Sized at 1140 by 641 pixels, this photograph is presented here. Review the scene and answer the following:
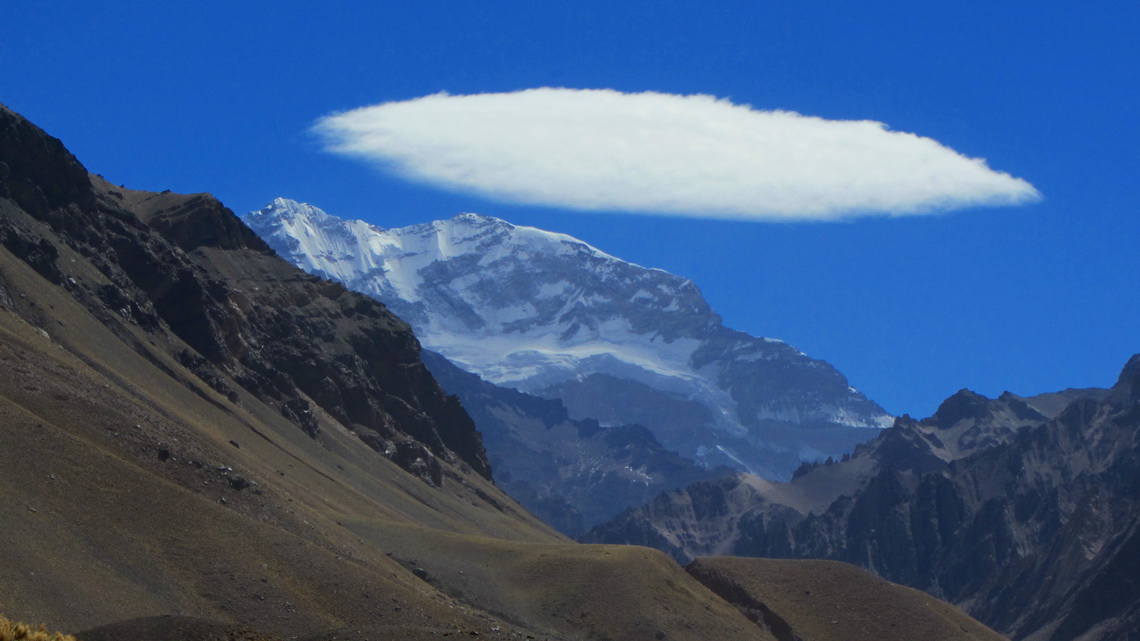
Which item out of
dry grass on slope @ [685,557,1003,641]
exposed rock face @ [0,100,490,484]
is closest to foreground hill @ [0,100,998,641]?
exposed rock face @ [0,100,490,484]

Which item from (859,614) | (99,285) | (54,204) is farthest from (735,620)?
(54,204)

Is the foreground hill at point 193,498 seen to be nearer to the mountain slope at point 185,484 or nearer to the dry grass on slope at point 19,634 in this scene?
the mountain slope at point 185,484

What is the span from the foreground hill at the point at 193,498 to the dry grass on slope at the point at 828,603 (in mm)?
3236

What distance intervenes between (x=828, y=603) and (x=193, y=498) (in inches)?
2157

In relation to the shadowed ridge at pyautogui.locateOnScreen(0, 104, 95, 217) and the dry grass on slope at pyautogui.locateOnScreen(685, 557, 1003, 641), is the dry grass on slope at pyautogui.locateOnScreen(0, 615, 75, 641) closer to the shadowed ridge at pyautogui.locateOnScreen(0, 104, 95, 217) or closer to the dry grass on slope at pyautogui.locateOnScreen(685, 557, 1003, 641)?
the dry grass on slope at pyautogui.locateOnScreen(685, 557, 1003, 641)

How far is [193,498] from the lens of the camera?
90625 mm

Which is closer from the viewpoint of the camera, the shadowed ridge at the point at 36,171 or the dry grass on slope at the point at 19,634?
the dry grass on slope at the point at 19,634

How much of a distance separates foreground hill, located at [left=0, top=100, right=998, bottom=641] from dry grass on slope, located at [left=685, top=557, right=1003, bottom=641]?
10.6 feet

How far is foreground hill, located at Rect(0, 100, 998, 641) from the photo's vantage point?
252 ft

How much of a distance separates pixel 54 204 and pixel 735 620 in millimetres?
94029

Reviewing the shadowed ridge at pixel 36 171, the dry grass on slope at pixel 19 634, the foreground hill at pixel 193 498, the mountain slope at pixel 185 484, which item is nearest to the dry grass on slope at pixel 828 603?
the foreground hill at pixel 193 498

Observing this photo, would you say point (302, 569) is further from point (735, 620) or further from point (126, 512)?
point (735, 620)

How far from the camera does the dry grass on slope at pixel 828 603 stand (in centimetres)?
11575

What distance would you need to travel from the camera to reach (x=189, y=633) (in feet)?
169
